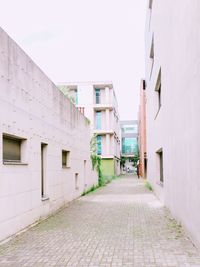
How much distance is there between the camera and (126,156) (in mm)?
72875

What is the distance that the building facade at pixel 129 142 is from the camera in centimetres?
7394

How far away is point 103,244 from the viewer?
6.93 meters

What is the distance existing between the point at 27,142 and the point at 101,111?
3662 centimetres

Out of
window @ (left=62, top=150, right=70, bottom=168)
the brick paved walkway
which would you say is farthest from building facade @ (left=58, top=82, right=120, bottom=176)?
the brick paved walkway

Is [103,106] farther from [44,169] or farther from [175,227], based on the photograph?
[175,227]

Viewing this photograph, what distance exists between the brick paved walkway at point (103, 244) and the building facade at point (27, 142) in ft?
2.04

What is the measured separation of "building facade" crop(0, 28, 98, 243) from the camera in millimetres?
7668

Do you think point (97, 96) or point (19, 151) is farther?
point (97, 96)

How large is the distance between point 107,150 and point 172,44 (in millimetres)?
35787

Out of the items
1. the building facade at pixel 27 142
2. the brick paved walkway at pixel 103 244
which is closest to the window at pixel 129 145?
the building facade at pixel 27 142

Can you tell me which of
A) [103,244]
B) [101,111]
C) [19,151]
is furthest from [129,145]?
[103,244]

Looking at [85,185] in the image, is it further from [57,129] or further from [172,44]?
[172,44]

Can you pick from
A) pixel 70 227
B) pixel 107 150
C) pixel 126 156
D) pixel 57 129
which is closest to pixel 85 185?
pixel 57 129

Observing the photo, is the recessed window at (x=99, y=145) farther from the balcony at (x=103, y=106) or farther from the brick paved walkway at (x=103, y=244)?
the brick paved walkway at (x=103, y=244)
